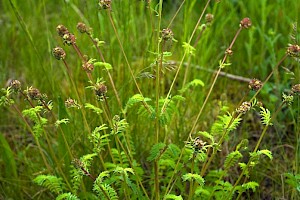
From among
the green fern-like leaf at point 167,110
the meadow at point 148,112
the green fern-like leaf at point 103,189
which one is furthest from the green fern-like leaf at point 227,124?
the green fern-like leaf at point 103,189

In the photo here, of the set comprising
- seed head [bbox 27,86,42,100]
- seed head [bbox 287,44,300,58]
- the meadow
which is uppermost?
seed head [bbox 287,44,300,58]

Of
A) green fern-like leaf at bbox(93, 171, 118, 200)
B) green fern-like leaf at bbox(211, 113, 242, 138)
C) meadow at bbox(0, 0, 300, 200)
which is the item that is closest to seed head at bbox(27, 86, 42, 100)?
meadow at bbox(0, 0, 300, 200)

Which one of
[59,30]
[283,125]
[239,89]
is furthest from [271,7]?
[59,30]

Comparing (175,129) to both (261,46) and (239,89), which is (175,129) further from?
(261,46)

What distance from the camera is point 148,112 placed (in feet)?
5.14

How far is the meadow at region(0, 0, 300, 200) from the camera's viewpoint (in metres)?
1.53

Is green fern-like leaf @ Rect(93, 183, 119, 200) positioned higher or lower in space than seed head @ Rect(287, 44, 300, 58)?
lower

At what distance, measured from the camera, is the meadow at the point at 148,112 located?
153cm

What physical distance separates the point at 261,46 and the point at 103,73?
35.7 inches

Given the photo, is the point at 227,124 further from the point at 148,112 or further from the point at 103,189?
the point at 103,189

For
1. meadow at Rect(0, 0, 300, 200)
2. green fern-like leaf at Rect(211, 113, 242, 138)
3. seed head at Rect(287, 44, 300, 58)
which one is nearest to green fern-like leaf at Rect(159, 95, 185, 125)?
meadow at Rect(0, 0, 300, 200)

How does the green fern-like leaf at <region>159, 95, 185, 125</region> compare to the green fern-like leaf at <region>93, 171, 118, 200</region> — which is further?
the green fern-like leaf at <region>159, 95, 185, 125</region>

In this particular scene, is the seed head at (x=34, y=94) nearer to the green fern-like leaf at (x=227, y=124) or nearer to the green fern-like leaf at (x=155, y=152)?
the green fern-like leaf at (x=155, y=152)

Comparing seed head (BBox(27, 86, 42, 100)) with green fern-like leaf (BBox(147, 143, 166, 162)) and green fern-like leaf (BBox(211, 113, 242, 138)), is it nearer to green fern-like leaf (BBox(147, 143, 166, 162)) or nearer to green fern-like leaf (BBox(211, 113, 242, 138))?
green fern-like leaf (BBox(147, 143, 166, 162))
